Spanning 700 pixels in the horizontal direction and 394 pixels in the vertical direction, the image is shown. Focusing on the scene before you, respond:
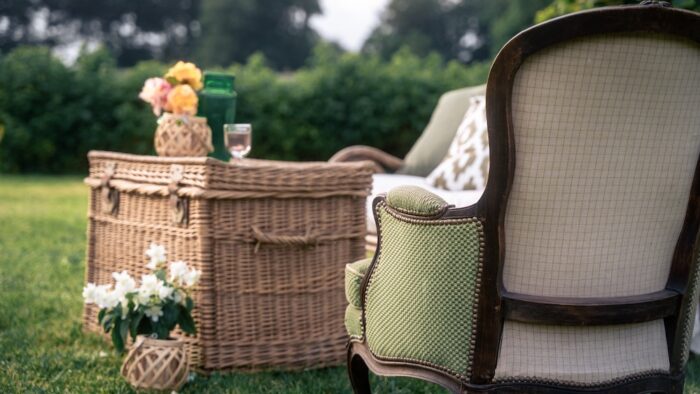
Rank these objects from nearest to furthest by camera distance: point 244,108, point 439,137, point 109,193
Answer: point 109,193, point 439,137, point 244,108

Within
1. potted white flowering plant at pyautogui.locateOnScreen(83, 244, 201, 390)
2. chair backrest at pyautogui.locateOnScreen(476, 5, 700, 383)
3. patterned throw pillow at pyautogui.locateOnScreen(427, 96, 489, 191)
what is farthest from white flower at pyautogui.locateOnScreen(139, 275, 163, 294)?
patterned throw pillow at pyautogui.locateOnScreen(427, 96, 489, 191)

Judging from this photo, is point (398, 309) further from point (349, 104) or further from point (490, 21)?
point (490, 21)

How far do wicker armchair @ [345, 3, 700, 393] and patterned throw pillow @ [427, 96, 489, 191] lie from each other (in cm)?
157

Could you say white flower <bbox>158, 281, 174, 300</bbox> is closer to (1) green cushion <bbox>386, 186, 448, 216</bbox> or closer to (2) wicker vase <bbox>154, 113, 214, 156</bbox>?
(2) wicker vase <bbox>154, 113, 214, 156</bbox>

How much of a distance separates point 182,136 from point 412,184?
838mm

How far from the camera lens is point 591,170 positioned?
55.1 inches

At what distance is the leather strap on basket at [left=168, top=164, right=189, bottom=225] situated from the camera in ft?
7.71

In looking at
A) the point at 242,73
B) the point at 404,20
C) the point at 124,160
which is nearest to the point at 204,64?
the point at 404,20

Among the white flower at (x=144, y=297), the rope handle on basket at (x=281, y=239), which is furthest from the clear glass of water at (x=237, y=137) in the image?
the white flower at (x=144, y=297)

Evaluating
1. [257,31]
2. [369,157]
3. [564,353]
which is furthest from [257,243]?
[257,31]

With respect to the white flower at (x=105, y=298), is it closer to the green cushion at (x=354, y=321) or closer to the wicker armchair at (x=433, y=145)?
the green cushion at (x=354, y=321)

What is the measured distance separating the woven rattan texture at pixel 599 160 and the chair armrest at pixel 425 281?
0.30ft

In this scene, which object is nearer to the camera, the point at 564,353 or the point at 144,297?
the point at 564,353

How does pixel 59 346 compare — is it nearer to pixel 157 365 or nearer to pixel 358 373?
pixel 157 365
